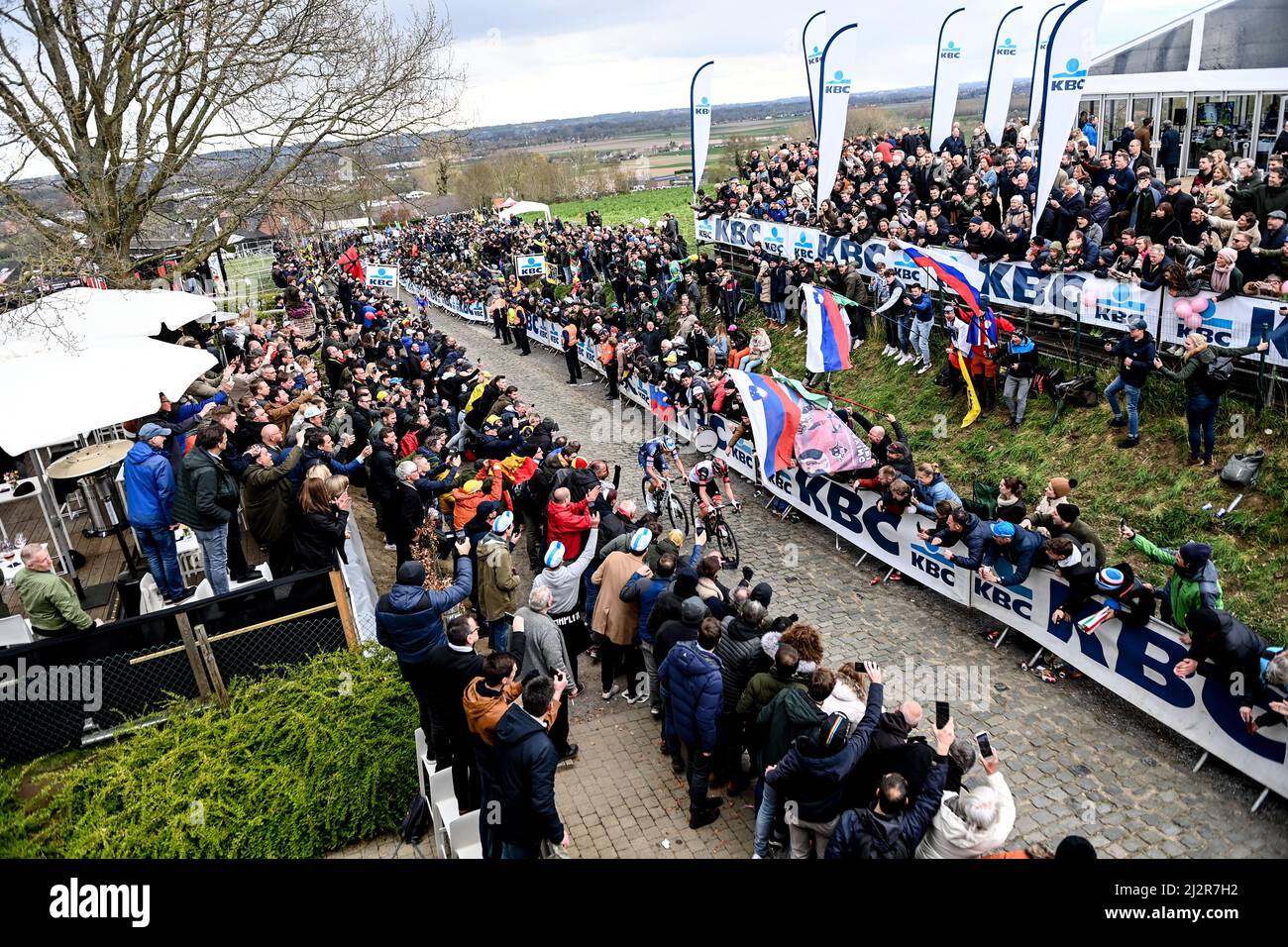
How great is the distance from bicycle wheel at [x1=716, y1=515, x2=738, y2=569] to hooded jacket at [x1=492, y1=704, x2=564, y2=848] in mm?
6694

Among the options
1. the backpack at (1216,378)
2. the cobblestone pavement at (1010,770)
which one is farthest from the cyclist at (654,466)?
the backpack at (1216,378)

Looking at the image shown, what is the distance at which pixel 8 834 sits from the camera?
6805 millimetres

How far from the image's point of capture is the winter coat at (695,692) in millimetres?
6664

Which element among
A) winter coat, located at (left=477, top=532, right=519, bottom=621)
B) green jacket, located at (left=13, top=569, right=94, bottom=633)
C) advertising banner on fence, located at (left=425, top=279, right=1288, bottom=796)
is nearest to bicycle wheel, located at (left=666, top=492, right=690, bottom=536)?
advertising banner on fence, located at (left=425, top=279, right=1288, bottom=796)

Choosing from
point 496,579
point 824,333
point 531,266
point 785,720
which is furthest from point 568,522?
point 531,266

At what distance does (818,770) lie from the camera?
18.7 feet

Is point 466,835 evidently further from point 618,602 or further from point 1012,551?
point 1012,551

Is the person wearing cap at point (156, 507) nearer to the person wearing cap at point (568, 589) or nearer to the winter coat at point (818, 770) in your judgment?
the person wearing cap at point (568, 589)

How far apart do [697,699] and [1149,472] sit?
8360mm

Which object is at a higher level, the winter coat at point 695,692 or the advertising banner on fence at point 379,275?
the advertising banner on fence at point 379,275

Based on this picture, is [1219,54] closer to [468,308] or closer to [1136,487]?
[1136,487]

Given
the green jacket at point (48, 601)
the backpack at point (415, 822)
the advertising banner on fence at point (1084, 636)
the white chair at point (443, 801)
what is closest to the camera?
the white chair at point (443, 801)

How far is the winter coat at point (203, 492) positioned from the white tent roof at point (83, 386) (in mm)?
1264

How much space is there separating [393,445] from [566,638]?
4.14 m
